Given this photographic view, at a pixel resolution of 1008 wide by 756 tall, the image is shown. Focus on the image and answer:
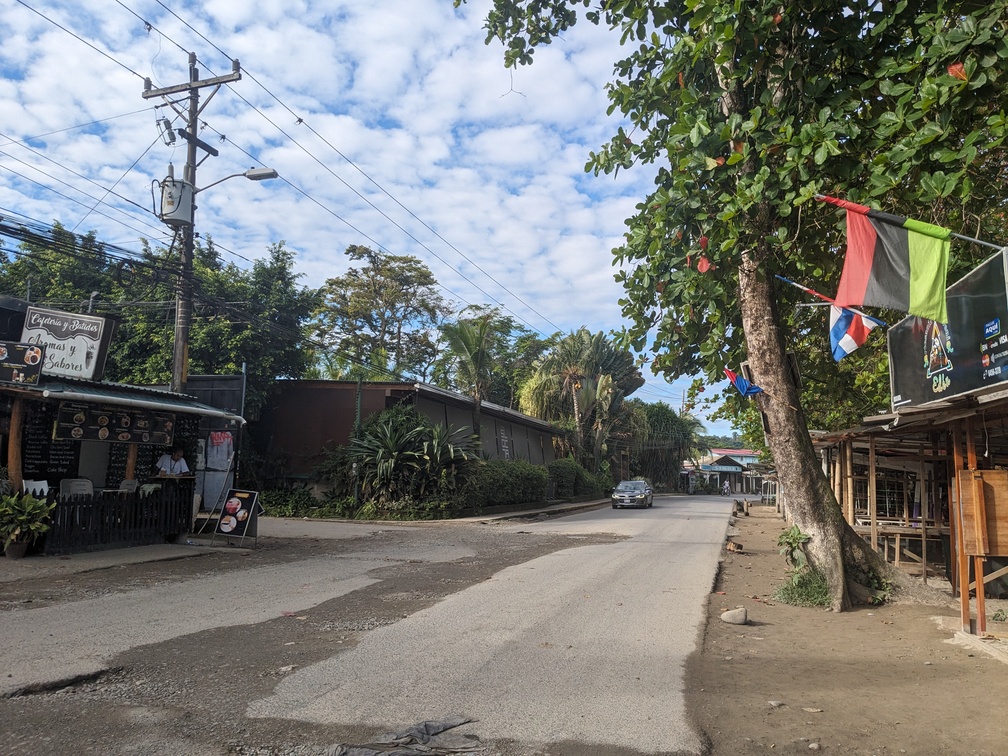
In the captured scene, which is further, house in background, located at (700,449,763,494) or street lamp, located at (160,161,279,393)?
house in background, located at (700,449,763,494)

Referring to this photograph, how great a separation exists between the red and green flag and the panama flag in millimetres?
1346

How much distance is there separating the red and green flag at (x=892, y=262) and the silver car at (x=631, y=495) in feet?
101

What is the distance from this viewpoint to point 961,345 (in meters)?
7.42

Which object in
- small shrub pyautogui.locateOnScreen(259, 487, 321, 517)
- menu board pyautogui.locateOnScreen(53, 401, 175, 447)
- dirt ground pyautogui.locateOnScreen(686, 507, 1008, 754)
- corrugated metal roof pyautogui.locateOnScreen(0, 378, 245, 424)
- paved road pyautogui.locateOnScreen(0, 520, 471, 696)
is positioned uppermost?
corrugated metal roof pyautogui.locateOnScreen(0, 378, 245, 424)

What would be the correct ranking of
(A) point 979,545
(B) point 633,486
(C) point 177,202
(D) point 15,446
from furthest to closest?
(B) point 633,486
(C) point 177,202
(D) point 15,446
(A) point 979,545

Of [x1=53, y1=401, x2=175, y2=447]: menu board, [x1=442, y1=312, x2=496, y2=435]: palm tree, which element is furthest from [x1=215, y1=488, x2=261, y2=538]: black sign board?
[x1=442, y1=312, x2=496, y2=435]: palm tree

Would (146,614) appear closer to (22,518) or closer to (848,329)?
(22,518)

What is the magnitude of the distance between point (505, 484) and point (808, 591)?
20436mm

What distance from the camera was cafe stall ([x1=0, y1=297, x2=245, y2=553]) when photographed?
480 inches

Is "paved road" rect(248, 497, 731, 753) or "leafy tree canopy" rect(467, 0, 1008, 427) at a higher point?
"leafy tree canopy" rect(467, 0, 1008, 427)

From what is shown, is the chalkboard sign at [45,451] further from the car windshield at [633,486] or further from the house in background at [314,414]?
the car windshield at [633,486]

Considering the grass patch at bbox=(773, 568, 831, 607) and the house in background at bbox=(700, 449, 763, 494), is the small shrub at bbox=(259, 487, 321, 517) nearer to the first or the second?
the grass patch at bbox=(773, 568, 831, 607)

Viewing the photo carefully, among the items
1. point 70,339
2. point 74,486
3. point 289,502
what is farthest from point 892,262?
point 289,502

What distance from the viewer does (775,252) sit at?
31.5 ft
